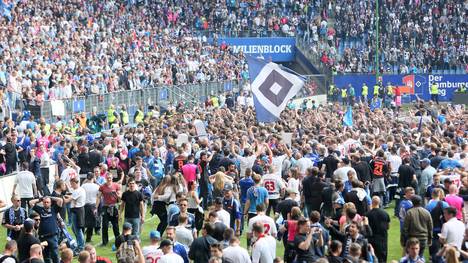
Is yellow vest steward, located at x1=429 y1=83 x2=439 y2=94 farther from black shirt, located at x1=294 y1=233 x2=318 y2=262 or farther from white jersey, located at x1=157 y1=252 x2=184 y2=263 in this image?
white jersey, located at x1=157 y1=252 x2=184 y2=263

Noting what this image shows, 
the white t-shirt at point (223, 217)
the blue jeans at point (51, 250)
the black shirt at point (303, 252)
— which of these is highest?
the white t-shirt at point (223, 217)

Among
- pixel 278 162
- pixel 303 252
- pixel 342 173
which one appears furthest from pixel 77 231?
pixel 303 252

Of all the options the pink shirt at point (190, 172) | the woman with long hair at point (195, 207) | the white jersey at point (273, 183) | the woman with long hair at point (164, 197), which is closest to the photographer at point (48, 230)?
the woman with long hair at point (164, 197)

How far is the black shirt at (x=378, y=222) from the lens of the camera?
18250mm

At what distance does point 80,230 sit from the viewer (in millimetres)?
21172

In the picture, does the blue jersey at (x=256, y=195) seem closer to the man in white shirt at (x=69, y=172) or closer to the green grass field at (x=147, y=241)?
the green grass field at (x=147, y=241)

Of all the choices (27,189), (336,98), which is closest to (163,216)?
(27,189)

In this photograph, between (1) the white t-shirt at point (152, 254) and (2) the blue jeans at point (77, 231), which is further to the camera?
(2) the blue jeans at point (77, 231)

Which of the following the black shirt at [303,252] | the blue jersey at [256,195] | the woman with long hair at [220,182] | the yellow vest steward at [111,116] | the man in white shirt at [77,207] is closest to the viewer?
the black shirt at [303,252]

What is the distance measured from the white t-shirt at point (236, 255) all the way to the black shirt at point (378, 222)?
3.19 meters

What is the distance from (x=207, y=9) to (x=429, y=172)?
3986 cm

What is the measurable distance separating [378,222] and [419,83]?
1601 inches

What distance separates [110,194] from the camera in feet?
69.4

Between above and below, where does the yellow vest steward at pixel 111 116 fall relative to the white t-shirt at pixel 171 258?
above
